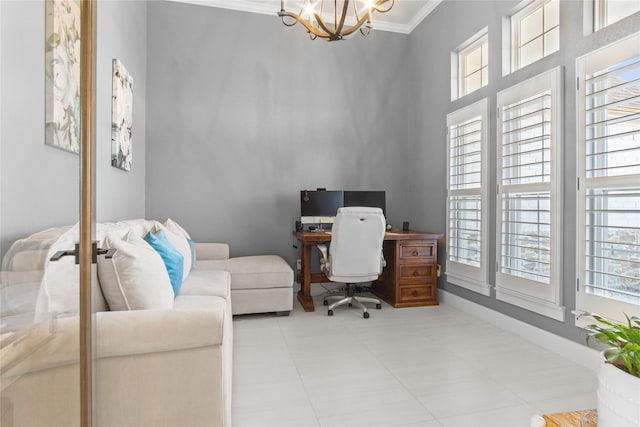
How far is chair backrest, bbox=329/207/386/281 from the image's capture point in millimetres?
3229

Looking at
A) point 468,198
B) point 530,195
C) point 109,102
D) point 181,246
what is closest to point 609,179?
point 530,195

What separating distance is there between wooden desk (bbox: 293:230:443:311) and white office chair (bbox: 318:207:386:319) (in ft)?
1.06

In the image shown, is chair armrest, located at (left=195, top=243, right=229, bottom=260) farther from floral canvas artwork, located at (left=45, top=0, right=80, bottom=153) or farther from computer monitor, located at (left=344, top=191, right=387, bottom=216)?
floral canvas artwork, located at (left=45, top=0, right=80, bottom=153)

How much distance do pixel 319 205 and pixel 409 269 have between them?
1.21 m

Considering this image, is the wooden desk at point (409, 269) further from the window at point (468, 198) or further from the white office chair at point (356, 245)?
the white office chair at point (356, 245)

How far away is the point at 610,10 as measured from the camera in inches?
89.6

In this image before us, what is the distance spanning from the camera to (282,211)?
4.32 metres

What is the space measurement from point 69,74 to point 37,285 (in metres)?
0.65

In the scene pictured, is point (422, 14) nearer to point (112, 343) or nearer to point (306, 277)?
point (306, 277)

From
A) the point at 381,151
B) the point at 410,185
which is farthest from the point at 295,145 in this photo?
the point at 410,185

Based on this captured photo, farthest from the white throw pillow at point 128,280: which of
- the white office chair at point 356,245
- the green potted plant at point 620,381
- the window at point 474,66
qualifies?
the window at point 474,66

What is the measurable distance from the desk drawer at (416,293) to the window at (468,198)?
0.24 m

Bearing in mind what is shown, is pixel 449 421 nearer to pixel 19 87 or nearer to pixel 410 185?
pixel 19 87

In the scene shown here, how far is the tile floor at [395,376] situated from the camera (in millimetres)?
1768
